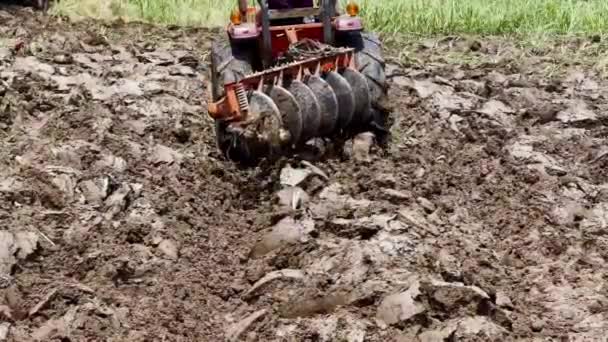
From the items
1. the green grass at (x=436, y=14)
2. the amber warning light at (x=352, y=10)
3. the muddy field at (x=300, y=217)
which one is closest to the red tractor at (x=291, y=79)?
the amber warning light at (x=352, y=10)

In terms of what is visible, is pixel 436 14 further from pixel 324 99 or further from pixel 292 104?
pixel 292 104

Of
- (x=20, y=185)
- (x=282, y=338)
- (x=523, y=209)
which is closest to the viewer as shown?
(x=282, y=338)

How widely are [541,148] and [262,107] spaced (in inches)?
72.6

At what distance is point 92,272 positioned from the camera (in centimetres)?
448

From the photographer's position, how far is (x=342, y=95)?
610 centimetres

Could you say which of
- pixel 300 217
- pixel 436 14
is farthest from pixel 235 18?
pixel 436 14

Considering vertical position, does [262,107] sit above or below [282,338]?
above

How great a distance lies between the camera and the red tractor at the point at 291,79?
582 cm

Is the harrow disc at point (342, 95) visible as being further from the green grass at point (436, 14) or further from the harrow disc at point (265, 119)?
the green grass at point (436, 14)

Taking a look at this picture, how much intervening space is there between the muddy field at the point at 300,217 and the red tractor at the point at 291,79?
0.20 m

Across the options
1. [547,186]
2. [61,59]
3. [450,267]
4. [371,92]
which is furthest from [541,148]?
[61,59]

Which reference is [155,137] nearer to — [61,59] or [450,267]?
[61,59]

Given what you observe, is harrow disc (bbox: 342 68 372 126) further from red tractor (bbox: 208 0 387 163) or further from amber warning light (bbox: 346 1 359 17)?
amber warning light (bbox: 346 1 359 17)

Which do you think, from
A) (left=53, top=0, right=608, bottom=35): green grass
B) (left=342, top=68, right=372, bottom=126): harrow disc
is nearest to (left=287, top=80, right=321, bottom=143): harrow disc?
(left=342, top=68, right=372, bottom=126): harrow disc
